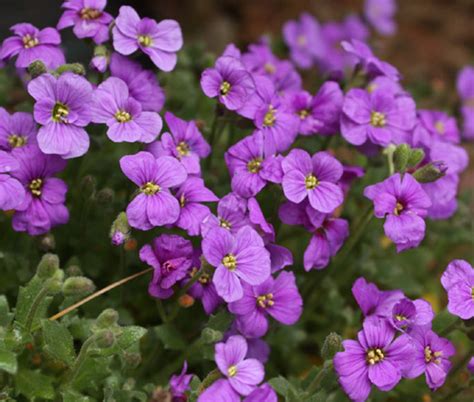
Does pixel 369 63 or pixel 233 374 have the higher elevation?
pixel 369 63

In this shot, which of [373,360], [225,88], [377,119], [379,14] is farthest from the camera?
[379,14]

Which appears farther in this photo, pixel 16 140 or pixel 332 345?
pixel 16 140

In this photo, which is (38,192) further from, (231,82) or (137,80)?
(231,82)

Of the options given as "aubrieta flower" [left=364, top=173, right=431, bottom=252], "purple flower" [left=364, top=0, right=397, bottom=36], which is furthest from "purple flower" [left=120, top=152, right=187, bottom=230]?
"purple flower" [left=364, top=0, right=397, bottom=36]

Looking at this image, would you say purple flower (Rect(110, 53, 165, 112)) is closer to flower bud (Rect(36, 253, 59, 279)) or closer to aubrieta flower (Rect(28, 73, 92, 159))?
aubrieta flower (Rect(28, 73, 92, 159))

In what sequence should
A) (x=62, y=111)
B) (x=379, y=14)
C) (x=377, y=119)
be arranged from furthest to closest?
(x=379, y=14)
(x=377, y=119)
(x=62, y=111)

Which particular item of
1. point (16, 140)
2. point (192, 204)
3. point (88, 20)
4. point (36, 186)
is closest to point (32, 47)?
point (88, 20)

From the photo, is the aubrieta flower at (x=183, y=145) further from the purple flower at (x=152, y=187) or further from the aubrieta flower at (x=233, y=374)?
the aubrieta flower at (x=233, y=374)
